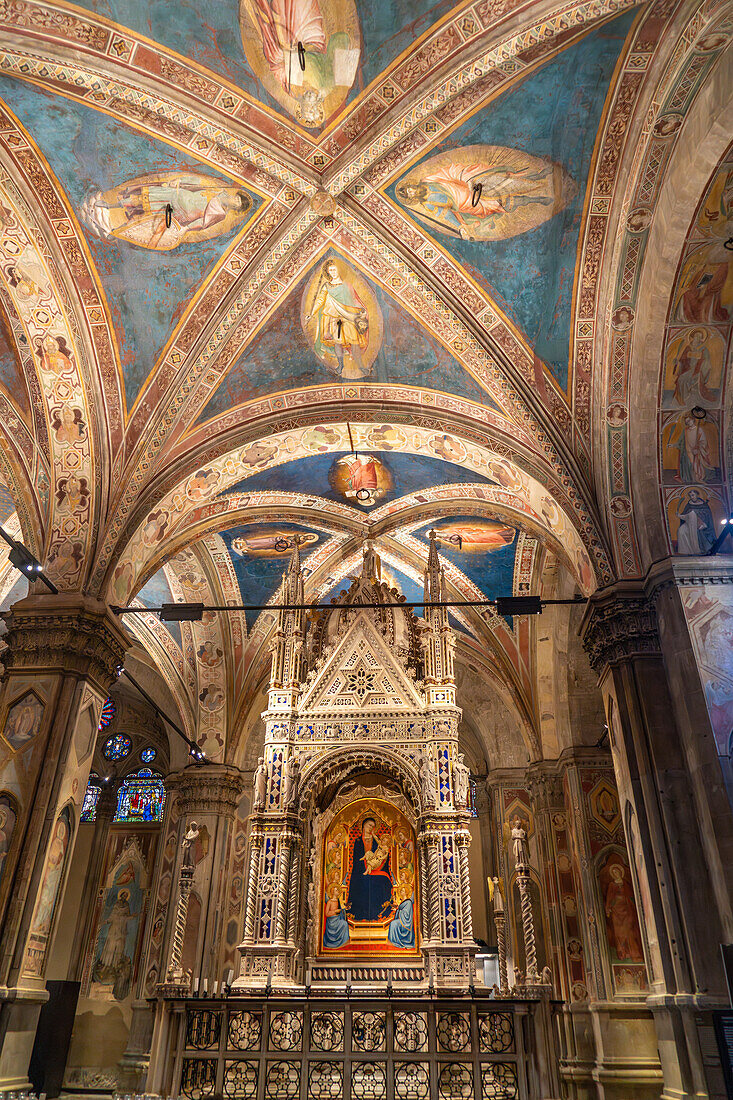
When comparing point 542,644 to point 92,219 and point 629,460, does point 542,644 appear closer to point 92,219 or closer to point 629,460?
point 629,460

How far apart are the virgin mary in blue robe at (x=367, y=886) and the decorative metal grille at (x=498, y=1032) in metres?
4.80

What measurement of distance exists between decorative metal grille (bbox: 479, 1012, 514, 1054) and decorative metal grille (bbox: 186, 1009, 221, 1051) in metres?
2.82

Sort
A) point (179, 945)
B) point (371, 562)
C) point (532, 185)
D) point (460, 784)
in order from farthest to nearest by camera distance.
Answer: point (371, 562), point (460, 784), point (532, 185), point (179, 945)

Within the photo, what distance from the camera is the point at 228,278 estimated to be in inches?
416

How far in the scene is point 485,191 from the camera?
31.3 feet

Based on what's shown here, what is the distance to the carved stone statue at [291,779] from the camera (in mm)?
12781

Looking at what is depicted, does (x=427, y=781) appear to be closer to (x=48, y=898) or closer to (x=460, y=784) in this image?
(x=460, y=784)

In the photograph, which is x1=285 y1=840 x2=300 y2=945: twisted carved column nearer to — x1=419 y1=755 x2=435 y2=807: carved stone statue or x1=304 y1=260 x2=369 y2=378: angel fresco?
x1=419 y1=755 x2=435 y2=807: carved stone statue

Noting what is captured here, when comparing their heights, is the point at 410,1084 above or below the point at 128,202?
below

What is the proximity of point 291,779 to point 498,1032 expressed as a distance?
5.57 meters

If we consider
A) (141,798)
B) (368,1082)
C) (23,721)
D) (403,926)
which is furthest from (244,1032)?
(141,798)

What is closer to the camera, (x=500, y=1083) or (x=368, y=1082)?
(x=500, y=1083)

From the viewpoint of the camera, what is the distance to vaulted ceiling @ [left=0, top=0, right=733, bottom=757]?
323 inches

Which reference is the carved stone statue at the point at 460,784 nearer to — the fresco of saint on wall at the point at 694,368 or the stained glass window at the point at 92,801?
the fresco of saint on wall at the point at 694,368
